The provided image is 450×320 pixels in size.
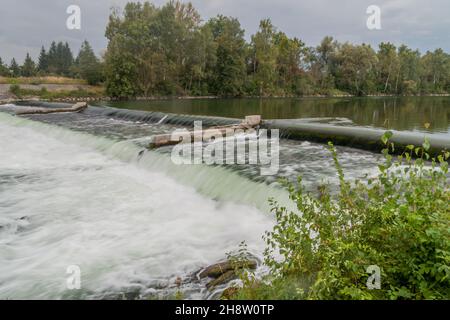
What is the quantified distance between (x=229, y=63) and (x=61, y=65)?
60.0 meters

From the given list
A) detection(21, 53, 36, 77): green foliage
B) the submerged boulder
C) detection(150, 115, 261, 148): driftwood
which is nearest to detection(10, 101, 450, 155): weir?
detection(150, 115, 261, 148): driftwood

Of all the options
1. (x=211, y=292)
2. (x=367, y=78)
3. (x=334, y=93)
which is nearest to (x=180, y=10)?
(x=334, y=93)

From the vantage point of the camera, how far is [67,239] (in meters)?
5.94

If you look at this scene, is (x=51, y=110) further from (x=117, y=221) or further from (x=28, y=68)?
(x=28, y=68)

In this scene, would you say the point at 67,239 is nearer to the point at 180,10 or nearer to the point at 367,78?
the point at 180,10

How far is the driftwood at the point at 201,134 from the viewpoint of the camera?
37.4 feet

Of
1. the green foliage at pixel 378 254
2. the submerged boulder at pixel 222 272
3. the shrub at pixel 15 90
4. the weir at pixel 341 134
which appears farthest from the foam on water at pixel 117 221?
the shrub at pixel 15 90

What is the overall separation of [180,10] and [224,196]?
56816 mm

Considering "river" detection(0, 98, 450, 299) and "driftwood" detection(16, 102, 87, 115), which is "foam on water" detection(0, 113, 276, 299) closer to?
"river" detection(0, 98, 450, 299)

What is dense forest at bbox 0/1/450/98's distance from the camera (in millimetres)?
49969

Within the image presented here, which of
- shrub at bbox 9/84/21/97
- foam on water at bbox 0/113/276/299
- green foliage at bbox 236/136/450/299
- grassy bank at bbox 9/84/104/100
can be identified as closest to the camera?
green foliage at bbox 236/136/450/299

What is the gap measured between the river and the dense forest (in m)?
38.4

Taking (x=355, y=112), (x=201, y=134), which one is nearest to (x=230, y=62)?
(x=355, y=112)

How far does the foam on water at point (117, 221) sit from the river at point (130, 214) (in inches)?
0.8
